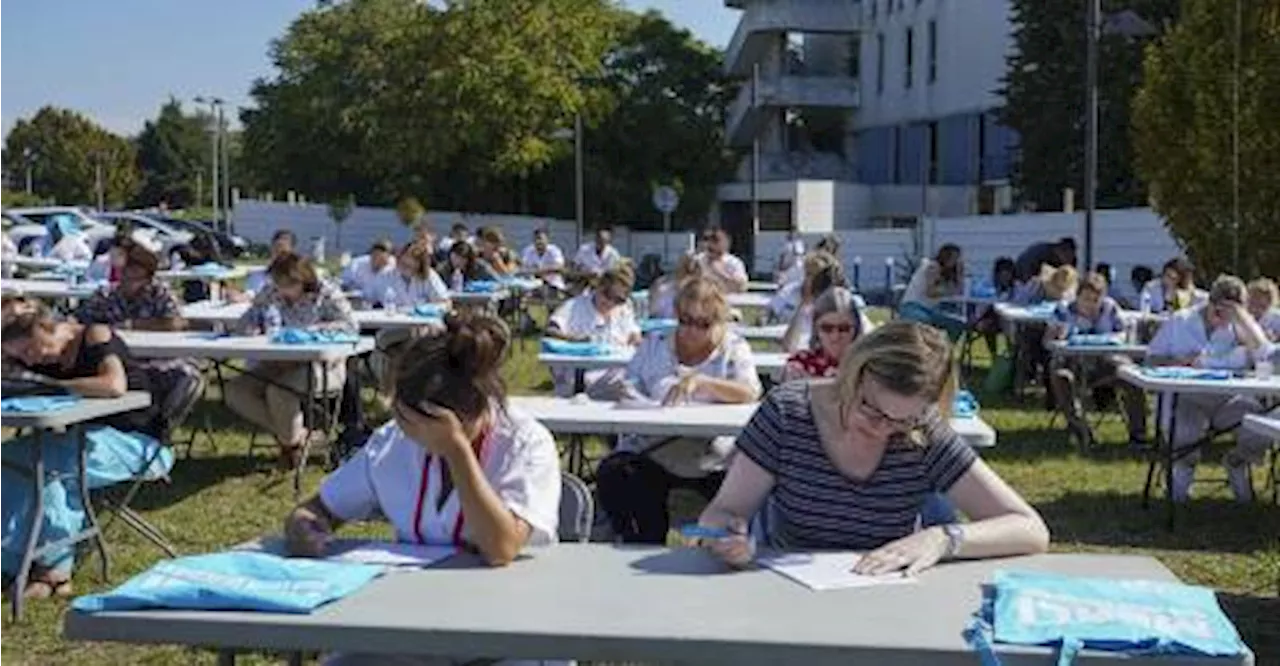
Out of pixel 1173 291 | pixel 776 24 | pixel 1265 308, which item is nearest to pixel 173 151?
pixel 776 24

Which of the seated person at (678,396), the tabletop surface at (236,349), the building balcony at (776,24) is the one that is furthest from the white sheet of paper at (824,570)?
the building balcony at (776,24)

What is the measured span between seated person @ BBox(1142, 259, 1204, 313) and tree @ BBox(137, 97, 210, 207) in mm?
86461

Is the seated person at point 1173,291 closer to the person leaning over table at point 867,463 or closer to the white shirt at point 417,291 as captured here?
the white shirt at point 417,291

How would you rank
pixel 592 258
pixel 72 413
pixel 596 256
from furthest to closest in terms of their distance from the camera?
pixel 596 256 → pixel 592 258 → pixel 72 413

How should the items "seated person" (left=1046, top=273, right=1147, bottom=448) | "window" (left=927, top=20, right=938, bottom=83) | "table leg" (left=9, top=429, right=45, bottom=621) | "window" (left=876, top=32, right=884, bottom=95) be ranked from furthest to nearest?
"window" (left=876, top=32, right=884, bottom=95) < "window" (left=927, top=20, right=938, bottom=83) < "seated person" (left=1046, top=273, right=1147, bottom=448) < "table leg" (left=9, top=429, right=45, bottom=621)

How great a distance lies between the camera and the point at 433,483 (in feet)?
11.9

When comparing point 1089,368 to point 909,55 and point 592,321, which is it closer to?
point 592,321

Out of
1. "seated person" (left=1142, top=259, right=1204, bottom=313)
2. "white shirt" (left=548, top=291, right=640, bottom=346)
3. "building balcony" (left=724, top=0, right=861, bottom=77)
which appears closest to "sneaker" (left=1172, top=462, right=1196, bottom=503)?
"white shirt" (left=548, top=291, right=640, bottom=346)

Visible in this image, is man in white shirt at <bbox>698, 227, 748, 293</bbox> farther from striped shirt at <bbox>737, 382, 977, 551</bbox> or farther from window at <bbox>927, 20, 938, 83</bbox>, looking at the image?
window at <bbox>927, 20, 938, 83</bbox>

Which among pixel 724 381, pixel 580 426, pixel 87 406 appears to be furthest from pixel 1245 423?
pixel 87 406

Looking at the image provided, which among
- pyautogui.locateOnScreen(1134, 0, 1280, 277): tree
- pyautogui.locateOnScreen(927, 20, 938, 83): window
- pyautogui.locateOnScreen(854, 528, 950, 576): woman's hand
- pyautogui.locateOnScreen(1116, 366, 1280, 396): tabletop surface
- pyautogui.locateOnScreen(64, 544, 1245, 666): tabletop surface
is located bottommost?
pyautogui.locateOnScreen(1116, 366, 1280, 396): tabletop surface

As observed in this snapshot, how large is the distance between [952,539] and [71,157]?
83.6 m

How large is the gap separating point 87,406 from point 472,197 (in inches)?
1676

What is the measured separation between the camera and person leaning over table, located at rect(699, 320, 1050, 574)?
3562mm
